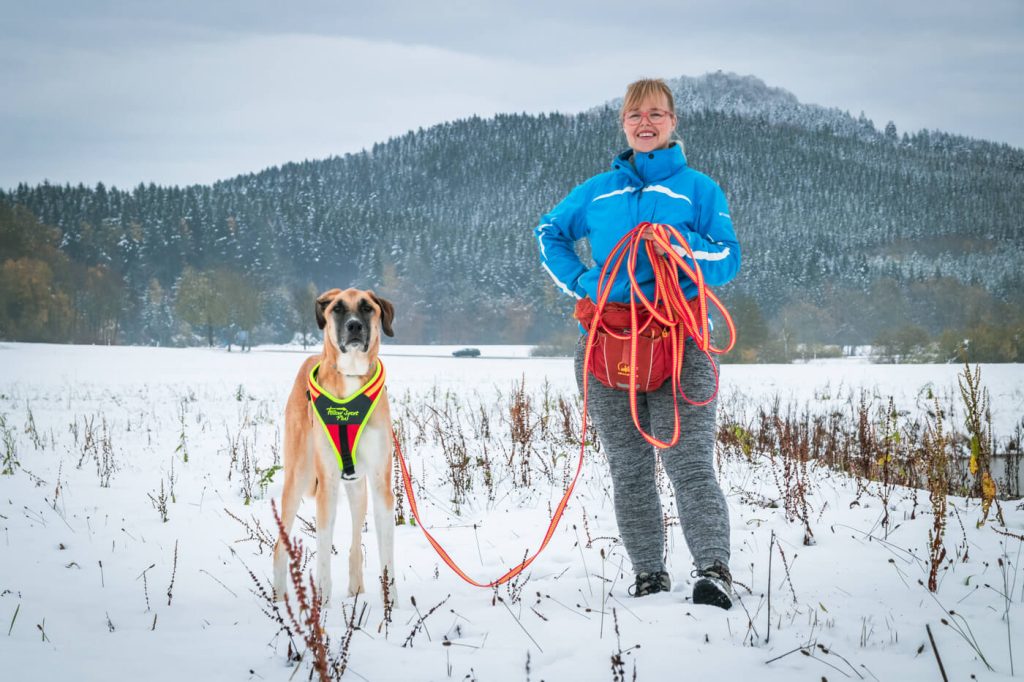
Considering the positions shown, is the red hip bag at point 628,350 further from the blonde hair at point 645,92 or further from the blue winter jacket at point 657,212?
the blonde hair at point 645,92

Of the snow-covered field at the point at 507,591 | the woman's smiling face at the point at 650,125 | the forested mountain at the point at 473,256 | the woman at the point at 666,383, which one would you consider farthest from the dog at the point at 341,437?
the forested mountain at the point at 473,256

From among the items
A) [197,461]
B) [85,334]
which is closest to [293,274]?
[85,334]

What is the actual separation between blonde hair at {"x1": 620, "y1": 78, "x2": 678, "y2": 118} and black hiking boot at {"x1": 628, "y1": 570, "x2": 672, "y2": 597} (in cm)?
242

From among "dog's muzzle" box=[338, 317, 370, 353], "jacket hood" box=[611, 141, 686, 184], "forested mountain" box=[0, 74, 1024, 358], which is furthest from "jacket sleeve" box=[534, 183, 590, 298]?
"forested mountain" box=[0, 74, 1024, 358]

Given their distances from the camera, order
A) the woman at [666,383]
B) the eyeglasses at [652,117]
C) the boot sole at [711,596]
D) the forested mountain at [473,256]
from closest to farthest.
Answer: the boot sole at [711,596] < the woman at [666,383] < the eyeglasses at [652,117] < the forested mountain at [473,256]

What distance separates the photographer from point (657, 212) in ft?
10.0

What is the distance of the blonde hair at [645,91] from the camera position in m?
3.12

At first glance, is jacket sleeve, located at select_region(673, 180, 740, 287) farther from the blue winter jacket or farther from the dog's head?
the dog's head

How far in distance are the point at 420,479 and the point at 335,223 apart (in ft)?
287

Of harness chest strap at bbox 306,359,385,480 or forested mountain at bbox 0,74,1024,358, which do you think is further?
forested mountain at bbox 0,74,1024,358

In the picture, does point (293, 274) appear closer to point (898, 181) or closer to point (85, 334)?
point (85, 334)

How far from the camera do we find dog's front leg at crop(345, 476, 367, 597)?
131 inches

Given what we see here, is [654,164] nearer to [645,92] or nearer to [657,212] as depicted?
[657,212]

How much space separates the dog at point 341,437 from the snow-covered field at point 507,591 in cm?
33
